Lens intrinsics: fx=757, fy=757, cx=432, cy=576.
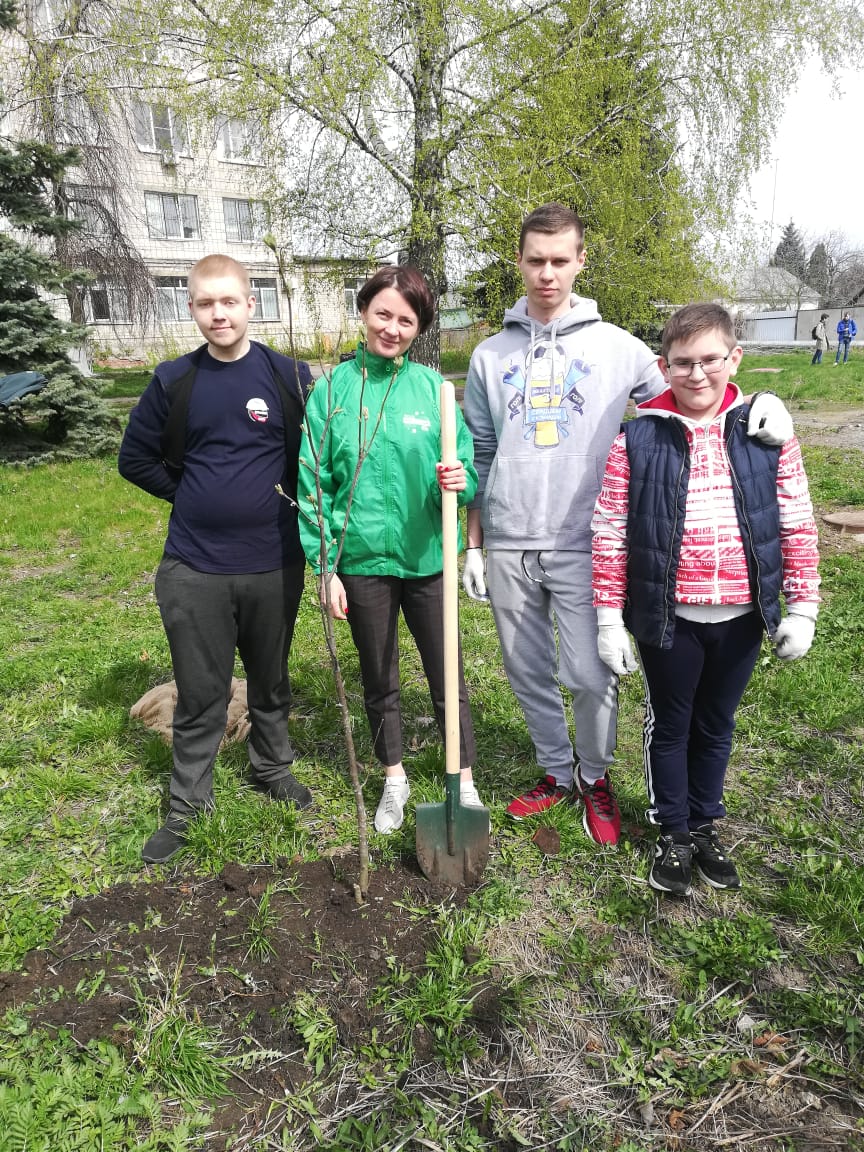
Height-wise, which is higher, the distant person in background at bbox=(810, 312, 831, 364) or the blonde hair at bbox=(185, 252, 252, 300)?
the blonde hair at bbox=(185, 252, 252, 300)

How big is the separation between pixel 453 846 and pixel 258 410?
5.53 ft

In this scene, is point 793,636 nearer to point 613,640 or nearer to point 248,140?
point 613,640

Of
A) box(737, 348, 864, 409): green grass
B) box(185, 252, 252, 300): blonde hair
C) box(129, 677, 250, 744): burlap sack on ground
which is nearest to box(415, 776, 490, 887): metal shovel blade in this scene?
box(129, 677, 250, 744): burlap sack on ground

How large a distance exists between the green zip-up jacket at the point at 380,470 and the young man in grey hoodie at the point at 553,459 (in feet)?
0.61

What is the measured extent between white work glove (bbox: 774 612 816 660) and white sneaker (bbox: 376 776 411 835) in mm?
1560

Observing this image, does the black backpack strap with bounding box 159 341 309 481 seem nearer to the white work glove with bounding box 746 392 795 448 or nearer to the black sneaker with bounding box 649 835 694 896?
the white work glove with bounding box 746 392 795 448

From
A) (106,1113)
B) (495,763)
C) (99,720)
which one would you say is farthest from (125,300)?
(106,1113)

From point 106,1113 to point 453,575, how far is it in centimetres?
175

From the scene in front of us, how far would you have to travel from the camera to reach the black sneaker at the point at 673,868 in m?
2.56

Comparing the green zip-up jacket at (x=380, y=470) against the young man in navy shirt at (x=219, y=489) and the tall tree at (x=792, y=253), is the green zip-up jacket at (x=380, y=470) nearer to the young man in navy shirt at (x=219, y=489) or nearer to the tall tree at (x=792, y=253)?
the young man in navy shirt at (x=219, y=489)

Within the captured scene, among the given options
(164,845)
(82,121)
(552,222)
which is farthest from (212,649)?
(82,121)

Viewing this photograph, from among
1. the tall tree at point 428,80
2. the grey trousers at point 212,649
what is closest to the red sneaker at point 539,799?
the grey trousers at point 212,649

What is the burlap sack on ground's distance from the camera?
3.74 metres

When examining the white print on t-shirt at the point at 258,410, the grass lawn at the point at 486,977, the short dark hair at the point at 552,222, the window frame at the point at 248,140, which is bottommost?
the grass lawn at the point at 486,977
